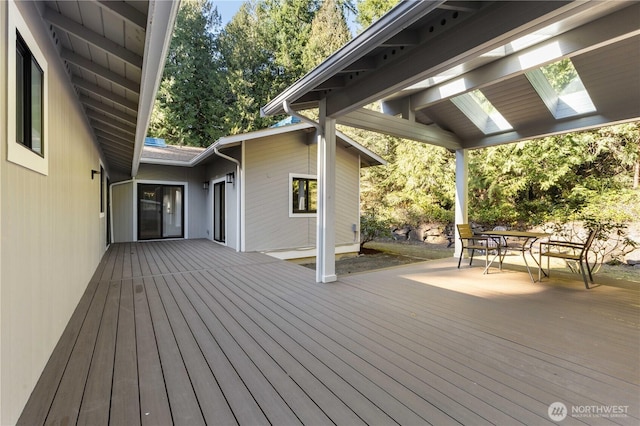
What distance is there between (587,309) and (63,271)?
5.47m

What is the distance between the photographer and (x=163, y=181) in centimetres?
998

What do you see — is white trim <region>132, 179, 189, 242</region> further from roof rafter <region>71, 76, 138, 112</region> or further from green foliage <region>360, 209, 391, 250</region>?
roof rafter <region>71, 76, 138, 112</region>

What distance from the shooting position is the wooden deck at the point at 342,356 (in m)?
1.70

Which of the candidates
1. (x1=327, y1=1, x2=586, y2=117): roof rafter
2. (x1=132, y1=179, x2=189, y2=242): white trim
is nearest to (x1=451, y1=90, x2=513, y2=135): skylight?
(x1=327, y1=1, x2=586, y2=117): roof rafter

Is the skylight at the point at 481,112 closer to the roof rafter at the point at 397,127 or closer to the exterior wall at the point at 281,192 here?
the roof rafter at the point at 397,127

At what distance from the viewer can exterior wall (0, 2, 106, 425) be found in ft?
4.97

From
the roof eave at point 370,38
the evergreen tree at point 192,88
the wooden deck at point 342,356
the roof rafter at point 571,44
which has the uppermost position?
the evergreen tree at point 192,88

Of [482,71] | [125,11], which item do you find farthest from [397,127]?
[125,11]

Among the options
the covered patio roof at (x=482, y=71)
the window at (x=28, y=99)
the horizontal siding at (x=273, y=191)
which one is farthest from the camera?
the horizontal siding at (x=273, y=191)

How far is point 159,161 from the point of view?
30.0 ft

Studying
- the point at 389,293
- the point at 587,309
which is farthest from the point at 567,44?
the point at 389,293

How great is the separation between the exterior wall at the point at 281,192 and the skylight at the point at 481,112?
3854 mm

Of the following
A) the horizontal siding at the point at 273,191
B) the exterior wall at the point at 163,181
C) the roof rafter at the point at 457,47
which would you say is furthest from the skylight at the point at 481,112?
the exterior wall at the point at 163,181

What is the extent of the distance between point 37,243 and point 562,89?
6.83 metres
